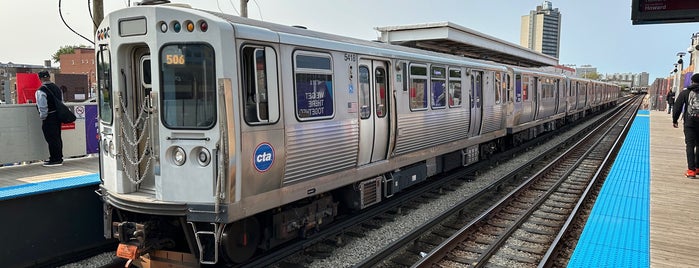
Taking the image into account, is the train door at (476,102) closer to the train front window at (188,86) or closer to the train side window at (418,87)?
the train side window at (418,87)

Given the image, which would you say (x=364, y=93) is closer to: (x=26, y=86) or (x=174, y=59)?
(x=174, y=59)

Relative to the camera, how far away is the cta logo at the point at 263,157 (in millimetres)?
5121

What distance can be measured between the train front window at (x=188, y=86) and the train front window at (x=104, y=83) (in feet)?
3.22

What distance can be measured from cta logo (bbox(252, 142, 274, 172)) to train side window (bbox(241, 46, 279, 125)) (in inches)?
10.3

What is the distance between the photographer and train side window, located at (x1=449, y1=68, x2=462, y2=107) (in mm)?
10109

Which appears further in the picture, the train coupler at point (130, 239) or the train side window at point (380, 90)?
the train side window at point (380, 90)

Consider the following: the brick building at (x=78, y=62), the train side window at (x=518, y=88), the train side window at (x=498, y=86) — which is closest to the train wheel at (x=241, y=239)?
the train side window at (x=498, y=86)

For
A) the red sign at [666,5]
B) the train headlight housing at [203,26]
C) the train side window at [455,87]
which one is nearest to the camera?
the train headlight housing at [203,26]

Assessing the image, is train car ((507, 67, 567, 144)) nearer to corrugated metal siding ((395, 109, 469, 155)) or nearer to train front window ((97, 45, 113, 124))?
corrugated metal siding ((395, 109, 469, 155))

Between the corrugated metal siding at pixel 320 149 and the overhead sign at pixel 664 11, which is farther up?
the overhead sign at pixel 664 11

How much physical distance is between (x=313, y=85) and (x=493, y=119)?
813 centimetres

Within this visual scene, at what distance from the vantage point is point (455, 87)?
10.3 m

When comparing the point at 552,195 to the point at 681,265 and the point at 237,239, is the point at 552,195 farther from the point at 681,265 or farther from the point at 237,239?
the point at 237,239

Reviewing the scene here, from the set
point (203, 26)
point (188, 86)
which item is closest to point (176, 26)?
point (203, 26)
